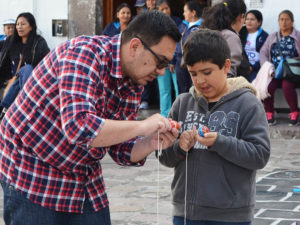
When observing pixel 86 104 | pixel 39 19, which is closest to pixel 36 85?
pixel 86 104

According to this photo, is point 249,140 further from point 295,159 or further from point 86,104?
point 295,159

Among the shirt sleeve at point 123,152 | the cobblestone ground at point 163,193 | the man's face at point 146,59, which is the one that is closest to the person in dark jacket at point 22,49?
the cobblestone ground at point 163,193

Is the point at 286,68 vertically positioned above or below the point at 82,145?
below

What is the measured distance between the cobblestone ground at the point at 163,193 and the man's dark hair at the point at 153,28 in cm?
180

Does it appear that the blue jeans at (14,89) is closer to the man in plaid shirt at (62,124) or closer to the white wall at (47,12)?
the white wall at (47,12)

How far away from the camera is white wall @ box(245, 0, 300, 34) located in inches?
425

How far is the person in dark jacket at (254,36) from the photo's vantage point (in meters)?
10.6

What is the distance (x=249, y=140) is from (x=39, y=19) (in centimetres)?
926

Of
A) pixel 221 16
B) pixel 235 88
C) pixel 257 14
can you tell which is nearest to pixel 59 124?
pixel 235 88

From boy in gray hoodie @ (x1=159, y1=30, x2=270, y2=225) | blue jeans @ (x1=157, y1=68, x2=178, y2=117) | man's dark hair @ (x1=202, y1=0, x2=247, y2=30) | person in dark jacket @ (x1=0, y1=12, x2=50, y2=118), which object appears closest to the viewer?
boy in gray hoodie @ (x1=159, y1=30, x2=270, y2=225)

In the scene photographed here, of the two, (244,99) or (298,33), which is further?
(298,33)

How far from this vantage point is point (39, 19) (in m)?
12.1

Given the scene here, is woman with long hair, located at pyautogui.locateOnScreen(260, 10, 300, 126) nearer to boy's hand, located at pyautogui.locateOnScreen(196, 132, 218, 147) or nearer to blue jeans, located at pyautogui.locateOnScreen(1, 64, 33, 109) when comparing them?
blue jeans, located at pyautogui.locateOnScreen(1, 64, 33, 109)

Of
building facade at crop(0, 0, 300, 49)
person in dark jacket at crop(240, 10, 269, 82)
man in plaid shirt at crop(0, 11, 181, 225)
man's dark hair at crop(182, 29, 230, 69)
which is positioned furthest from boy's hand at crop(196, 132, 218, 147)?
building facade at crop(0, 0, 300, 49)
